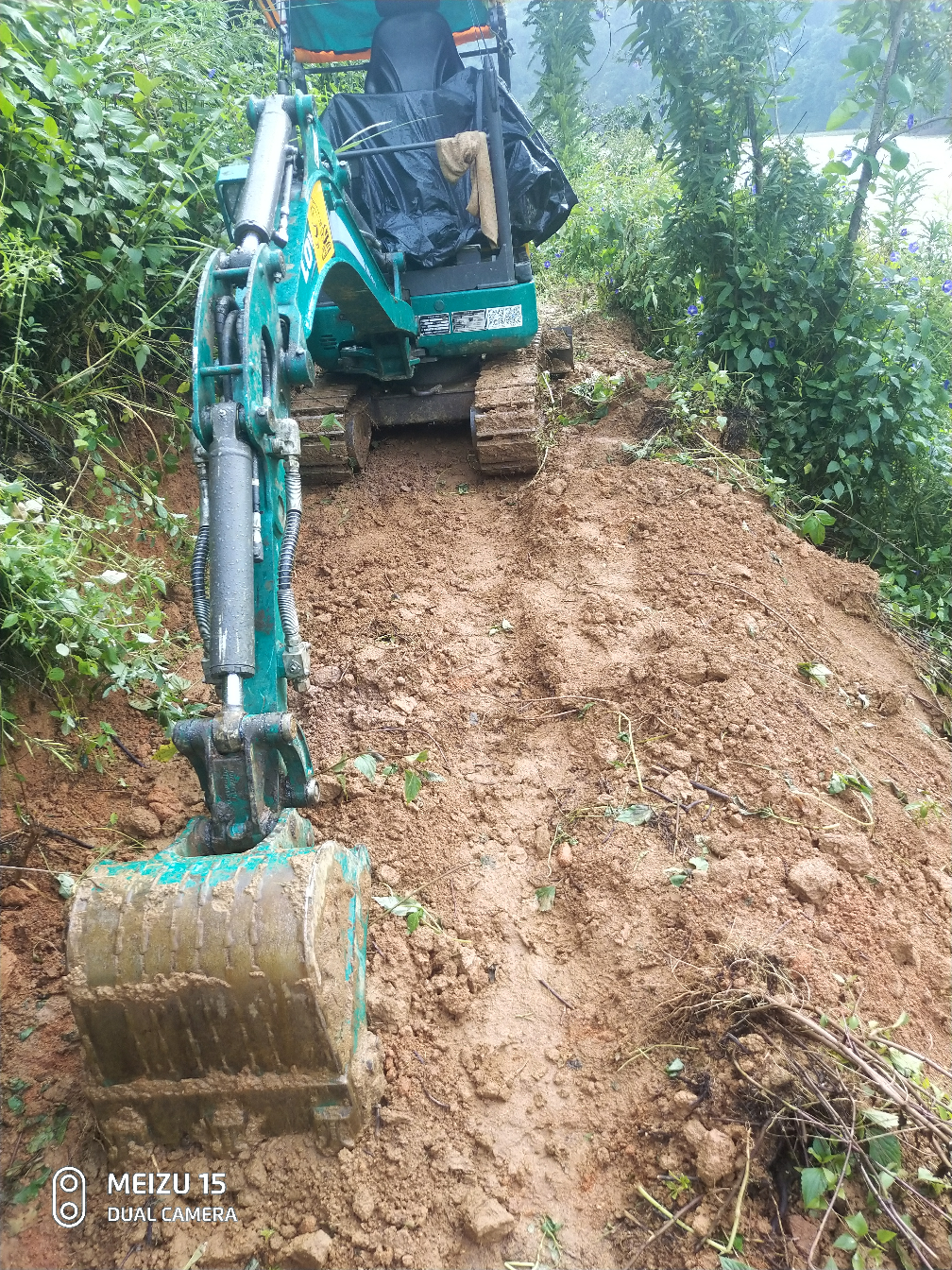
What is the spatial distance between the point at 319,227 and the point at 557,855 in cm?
239

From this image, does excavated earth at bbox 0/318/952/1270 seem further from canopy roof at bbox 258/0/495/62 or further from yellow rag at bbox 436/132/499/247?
canopy roof at bbox 258/0/495/62

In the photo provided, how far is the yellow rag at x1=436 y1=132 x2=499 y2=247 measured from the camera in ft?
14.9

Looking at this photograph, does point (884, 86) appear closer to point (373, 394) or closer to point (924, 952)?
point (373, 394)

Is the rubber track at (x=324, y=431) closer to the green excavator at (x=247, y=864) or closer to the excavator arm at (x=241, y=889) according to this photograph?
the green excavator at (x=247, y=864)

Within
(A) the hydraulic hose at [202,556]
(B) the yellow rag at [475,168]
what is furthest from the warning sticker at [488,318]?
(A) the hydraulic hose at [202,556]

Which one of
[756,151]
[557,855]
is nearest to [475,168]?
[756,151]

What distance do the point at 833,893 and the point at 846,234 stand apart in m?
4.20

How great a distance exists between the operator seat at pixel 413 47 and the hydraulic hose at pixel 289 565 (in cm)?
411

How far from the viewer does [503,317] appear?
512 centimetres

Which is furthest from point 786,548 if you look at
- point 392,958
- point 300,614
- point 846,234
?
point 392,958

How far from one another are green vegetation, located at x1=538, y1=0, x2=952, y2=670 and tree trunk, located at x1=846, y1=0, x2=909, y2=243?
1cm

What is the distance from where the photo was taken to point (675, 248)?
18.4ft

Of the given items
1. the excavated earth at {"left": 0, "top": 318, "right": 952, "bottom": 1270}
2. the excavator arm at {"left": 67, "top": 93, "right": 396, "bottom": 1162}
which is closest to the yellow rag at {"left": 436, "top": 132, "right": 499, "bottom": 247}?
Result: the excavated earth at {"left": 0, "top": 318, "right": 952, "bottom": 1270}

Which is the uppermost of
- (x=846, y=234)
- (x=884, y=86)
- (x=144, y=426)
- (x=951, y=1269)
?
(x=884, y=86)
